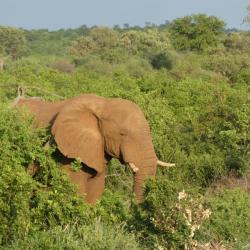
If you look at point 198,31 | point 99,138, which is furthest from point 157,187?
point 198,31

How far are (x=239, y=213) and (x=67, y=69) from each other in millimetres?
38492

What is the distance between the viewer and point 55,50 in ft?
314

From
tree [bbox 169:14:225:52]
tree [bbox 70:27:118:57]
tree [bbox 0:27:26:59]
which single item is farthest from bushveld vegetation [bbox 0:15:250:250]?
tree [bbox 0:27:26:59]

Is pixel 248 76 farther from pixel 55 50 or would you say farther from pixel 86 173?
pixel 55 50

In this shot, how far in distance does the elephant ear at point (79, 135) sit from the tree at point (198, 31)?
4314 cm

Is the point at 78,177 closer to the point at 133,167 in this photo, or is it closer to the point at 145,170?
the point at 133,167

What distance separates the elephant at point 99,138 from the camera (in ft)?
30.0

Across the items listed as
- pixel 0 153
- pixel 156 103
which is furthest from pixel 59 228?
pixel 156 103

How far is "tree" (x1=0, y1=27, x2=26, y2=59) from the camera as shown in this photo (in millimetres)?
75812

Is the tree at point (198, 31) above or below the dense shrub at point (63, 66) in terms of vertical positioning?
above

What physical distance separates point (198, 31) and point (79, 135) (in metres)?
44.6

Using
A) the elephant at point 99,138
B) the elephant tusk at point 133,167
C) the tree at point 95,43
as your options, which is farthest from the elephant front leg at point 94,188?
the tree at point 95,43

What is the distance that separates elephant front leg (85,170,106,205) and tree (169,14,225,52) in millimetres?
43119

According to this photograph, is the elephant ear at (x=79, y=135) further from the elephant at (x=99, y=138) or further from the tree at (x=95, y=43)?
the tree at (x=95, y=43)
